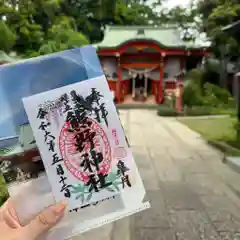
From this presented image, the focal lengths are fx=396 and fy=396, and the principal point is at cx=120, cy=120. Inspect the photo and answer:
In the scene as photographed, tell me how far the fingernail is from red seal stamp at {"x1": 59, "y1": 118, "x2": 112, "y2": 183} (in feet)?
0.23

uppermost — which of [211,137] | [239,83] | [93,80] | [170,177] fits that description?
[93,80]

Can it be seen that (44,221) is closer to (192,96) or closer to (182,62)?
(192,96)

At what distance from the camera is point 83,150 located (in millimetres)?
971

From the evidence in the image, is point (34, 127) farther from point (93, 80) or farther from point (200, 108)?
point (200, 108)

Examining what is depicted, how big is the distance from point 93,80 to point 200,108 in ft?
51.0

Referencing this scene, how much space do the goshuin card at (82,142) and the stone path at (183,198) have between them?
247cm

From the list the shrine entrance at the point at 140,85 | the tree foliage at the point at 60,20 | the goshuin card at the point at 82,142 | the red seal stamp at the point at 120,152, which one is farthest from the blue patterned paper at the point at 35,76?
the shrine entrance at the point at 140,85

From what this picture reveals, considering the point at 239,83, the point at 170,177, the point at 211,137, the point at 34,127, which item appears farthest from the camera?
the point at 211,137

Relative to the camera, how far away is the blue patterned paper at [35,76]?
0.94 meters

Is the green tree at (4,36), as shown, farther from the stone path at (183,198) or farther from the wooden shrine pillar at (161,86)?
the wooden shrine pillar at (161,86)

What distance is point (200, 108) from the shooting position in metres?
16.2

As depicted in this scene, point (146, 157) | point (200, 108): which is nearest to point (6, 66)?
point (146, 157)

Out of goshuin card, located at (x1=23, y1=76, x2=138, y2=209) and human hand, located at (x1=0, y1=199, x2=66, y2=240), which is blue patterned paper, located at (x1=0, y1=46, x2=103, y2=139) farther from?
human hand, located at (x1=0, y1=199, x2=66, y2=240)

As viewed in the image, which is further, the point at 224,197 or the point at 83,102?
the point at 224,197
